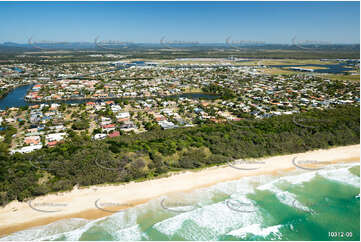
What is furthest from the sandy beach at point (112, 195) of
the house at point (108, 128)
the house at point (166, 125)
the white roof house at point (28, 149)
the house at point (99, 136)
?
the house at point (108, 128)

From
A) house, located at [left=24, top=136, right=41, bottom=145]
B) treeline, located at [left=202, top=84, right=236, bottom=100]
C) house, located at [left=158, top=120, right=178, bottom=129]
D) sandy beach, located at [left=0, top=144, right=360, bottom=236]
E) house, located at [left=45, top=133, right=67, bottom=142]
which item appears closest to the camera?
sandy beach, located at [left=0, top=144, right=360, bottom=236]

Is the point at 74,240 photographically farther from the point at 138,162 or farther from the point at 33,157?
the point at 33,157

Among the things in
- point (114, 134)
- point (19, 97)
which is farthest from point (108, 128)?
point (19, 97)

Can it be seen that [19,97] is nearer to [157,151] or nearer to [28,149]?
[28,149]

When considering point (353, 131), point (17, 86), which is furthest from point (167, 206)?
point (17, 86)

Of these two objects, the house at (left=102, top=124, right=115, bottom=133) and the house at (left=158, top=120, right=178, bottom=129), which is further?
the house at (left=158, top=120, right=178, bottom=129)

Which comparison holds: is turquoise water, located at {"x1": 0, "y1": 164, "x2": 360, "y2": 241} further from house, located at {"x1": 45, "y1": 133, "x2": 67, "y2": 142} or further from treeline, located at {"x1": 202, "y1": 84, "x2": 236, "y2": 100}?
treeline, located at {"x1": 202, "y1": 84, "x2": 236, "y2": 100}

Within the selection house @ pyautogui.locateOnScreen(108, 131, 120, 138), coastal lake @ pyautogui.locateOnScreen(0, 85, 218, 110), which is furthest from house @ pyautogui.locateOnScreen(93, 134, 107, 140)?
coastal lake @ pyautogui.locateOnScreen(0, 85, 218, 110)
